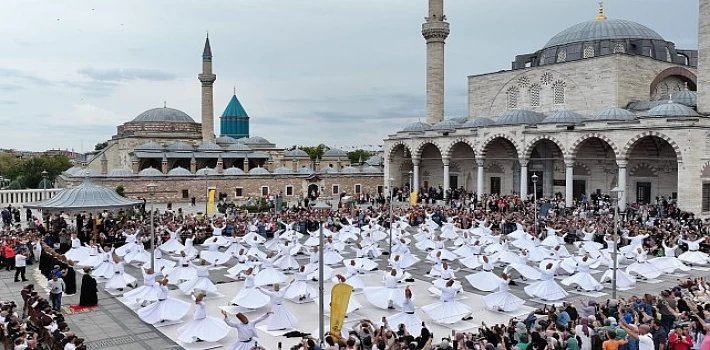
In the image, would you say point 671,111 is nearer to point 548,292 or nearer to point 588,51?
point 588,51

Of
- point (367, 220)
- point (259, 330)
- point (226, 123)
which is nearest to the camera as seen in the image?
point (259, 330)

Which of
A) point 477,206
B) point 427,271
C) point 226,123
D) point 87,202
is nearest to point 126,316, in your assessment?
point 427,271

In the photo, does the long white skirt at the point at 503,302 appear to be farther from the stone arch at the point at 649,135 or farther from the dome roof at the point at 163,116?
the dome roof at the point at 163,116

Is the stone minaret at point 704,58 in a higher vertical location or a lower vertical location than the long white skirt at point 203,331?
higher

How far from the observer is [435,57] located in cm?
4144

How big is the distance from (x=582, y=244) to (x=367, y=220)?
10.3 metres

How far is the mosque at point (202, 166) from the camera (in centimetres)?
3816

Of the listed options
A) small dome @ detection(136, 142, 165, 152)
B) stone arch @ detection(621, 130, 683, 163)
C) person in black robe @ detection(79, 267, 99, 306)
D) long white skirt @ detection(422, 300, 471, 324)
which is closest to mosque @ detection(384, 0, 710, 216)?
stone arch @ detection(621, 130, 683, 163)

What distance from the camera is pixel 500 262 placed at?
16.9 metres

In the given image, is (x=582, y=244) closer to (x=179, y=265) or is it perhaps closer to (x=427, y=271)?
(x=427, y=271)

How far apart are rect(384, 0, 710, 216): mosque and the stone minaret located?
50 mm

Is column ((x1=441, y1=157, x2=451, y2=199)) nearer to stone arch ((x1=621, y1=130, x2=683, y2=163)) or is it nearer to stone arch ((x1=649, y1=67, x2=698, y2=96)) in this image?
stone arch ((x1=621, y1=130, x2=683, y2=163))

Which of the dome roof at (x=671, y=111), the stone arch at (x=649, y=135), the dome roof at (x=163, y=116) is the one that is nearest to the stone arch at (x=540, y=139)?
the stone arch at (x=649, y=135)

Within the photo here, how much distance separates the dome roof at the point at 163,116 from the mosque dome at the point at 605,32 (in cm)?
3324
